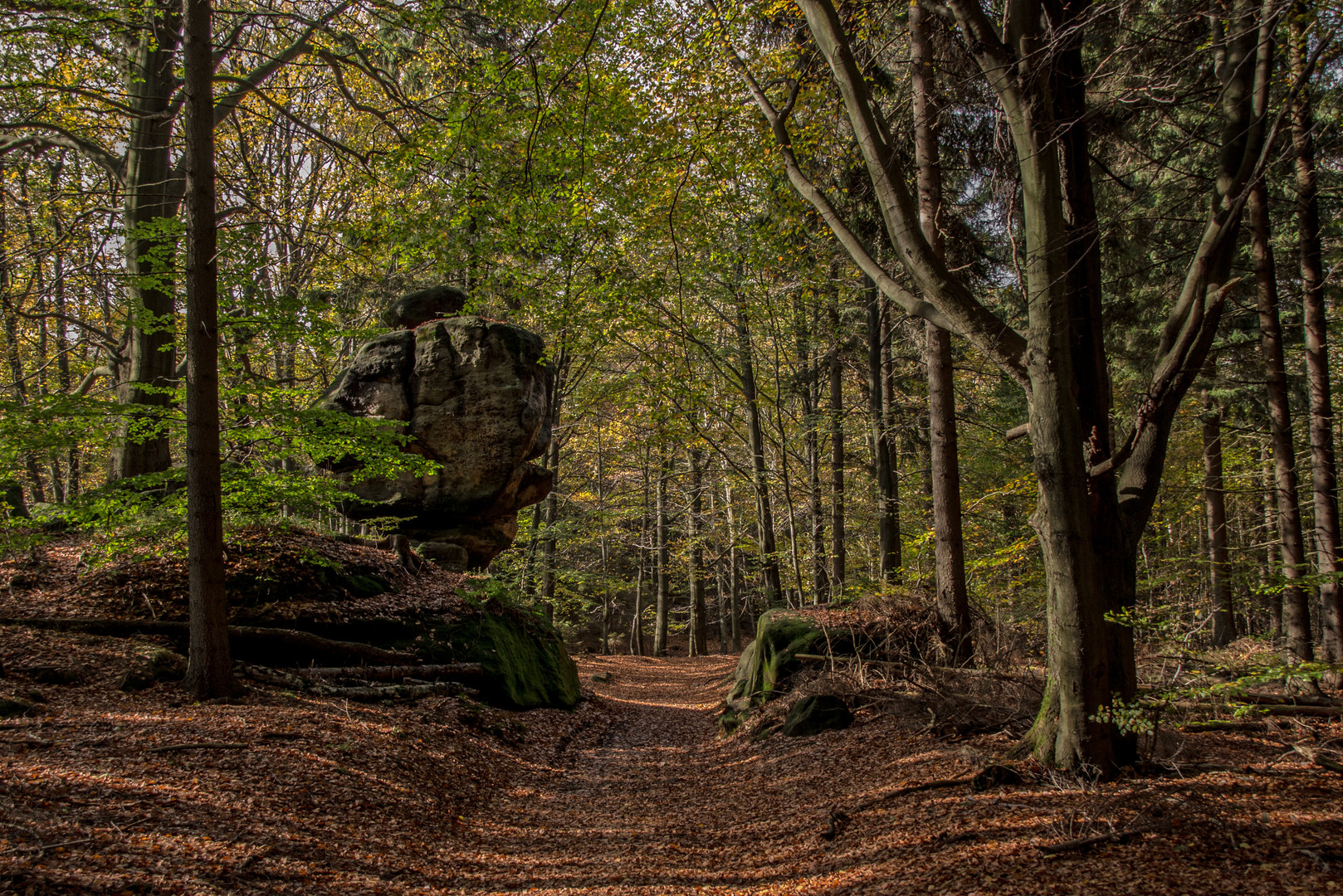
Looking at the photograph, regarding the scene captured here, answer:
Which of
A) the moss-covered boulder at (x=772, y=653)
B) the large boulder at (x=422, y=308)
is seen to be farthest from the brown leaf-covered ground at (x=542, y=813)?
the large boulder at (x=422, y=308)

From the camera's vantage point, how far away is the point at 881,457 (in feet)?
39.9

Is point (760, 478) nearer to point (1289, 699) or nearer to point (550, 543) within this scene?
point (1289, 699)

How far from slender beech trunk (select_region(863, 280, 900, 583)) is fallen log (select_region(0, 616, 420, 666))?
7785 mm

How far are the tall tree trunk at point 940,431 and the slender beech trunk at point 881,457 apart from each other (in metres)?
2.75

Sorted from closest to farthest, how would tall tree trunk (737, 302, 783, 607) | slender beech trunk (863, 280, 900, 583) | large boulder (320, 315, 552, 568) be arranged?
slender beech trunk (863, 280, 900, 583) → large boulder (320, 315, 552, 568) → tall tree trunk (737, 302, 783, 607)

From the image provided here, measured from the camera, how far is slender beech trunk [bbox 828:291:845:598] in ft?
44.4

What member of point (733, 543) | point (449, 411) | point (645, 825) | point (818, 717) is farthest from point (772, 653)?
point (733, 543)

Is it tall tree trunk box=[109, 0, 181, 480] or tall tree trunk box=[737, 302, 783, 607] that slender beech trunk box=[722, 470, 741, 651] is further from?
tall tree trunk box=[109, 0, 181, 480]

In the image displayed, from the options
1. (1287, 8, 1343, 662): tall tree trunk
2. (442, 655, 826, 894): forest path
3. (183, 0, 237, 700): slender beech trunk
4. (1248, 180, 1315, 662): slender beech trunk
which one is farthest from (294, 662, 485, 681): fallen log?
(1248, 180, 1315, 662): slender beech trunk

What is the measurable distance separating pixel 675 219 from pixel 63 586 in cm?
872

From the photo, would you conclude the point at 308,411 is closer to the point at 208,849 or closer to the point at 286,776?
the point at 286,776

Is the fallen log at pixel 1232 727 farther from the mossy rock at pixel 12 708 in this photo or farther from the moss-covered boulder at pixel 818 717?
the mossy rock at pixel 12 708

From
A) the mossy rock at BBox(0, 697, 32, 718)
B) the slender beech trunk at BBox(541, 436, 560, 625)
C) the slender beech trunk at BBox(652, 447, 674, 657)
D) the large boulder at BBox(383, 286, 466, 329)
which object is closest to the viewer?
the mossy rock at BBox(0, 697, 32, 718)

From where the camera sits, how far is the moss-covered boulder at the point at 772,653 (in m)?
9.41
